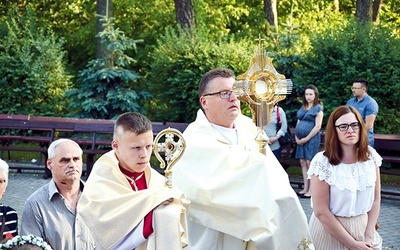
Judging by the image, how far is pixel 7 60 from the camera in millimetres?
21875

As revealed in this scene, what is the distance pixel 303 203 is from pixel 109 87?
8.04 m

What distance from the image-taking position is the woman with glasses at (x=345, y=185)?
18.7ft

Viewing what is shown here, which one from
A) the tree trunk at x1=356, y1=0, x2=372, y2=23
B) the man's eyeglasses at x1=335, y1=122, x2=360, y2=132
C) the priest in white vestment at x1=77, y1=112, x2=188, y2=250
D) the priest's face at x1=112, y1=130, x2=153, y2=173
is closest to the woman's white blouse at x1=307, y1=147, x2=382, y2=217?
the man's eyeglasses at x1=335, y1=122, x2=360, y2=132

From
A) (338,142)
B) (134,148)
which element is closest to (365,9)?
(338,142)

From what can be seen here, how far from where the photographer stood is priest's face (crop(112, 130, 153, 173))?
4543 mm

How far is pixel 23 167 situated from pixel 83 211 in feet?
43.2

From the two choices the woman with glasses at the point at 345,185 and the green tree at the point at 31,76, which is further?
the green tree at the point at 31,76

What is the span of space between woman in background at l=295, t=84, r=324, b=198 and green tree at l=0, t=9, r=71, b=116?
9.71 metres

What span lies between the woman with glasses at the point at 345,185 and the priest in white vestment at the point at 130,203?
1463 mm

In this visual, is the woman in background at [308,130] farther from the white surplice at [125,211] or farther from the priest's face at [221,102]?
the white surplice at [125,211]

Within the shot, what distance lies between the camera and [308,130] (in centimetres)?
1373

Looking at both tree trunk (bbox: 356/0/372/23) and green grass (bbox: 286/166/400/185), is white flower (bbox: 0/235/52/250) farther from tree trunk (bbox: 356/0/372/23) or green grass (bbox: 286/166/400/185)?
tree trunk (bbox: 356/0/372/23)

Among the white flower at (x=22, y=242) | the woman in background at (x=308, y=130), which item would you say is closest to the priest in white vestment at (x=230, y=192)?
the white flower at (x=22, y=242)

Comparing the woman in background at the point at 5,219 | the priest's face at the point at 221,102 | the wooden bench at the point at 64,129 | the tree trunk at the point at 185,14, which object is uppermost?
the tree trunk at the point at 185,14
